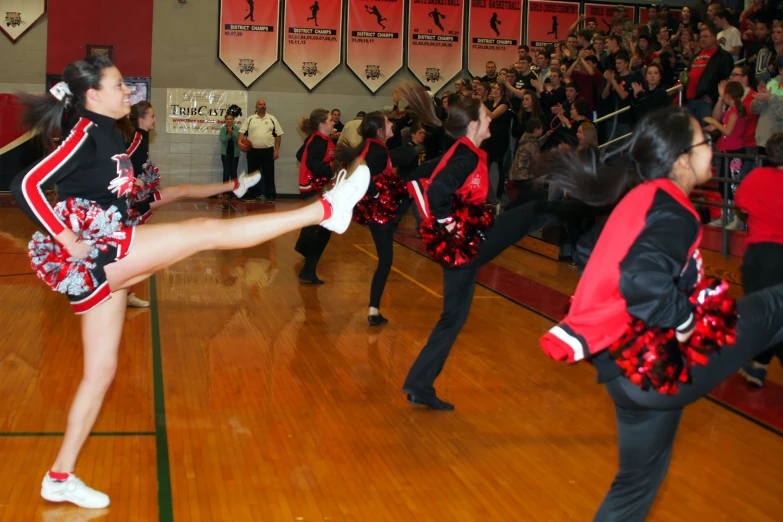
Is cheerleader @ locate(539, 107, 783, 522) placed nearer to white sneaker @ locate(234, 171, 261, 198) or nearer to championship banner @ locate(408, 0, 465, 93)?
white sneaker @ locate(234, 171, 261, 198)

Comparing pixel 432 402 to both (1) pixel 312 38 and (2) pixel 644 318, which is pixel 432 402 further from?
(1) pixel 312 38

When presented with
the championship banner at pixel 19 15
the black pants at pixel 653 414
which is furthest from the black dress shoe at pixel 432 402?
the championship banner at pixel 19 15

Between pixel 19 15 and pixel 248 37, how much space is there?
4.45 m

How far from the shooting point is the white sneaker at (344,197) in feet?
11.3

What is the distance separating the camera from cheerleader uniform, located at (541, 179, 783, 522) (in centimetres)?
234

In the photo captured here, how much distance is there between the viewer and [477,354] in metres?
6.05

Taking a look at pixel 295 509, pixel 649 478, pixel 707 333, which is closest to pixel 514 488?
pixel 295 509

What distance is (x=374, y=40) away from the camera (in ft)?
57.8

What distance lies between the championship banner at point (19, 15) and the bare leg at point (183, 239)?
15408 mm

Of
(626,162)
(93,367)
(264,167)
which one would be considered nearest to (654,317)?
(626,162)

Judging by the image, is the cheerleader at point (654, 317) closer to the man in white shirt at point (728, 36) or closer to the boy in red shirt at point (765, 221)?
the boy in red shirt at point (765, 221)

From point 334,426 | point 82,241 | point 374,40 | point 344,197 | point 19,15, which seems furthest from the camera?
point 374,40

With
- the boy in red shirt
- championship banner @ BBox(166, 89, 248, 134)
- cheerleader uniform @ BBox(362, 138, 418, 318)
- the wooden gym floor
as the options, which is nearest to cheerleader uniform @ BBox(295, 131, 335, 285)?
the wooden gym floor

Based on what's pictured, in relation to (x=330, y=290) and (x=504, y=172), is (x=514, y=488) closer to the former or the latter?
(x=330, y=290)
